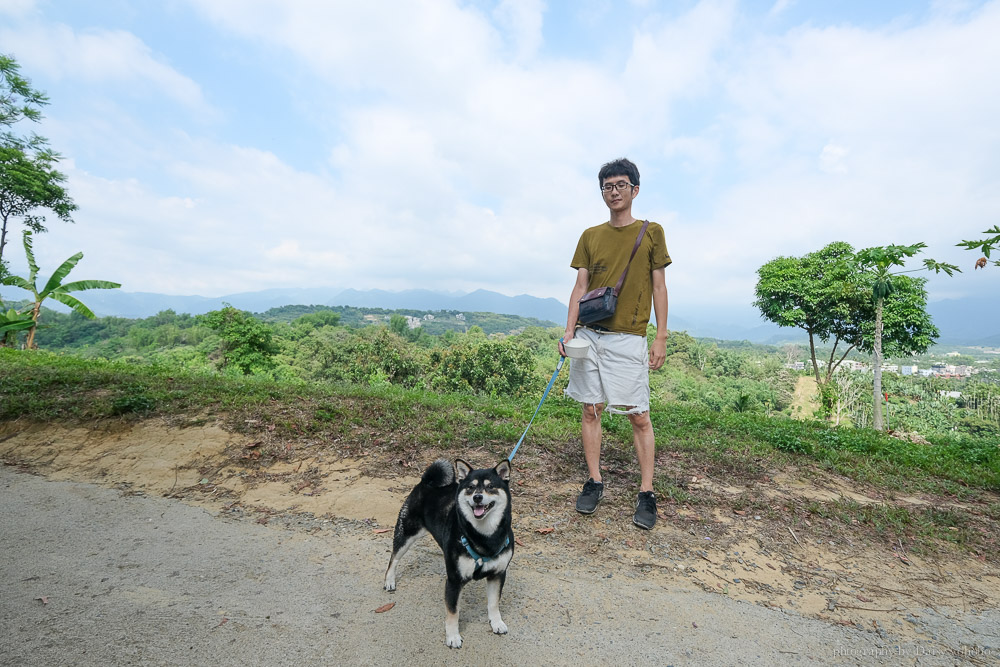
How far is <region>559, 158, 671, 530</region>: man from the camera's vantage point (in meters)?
3.38

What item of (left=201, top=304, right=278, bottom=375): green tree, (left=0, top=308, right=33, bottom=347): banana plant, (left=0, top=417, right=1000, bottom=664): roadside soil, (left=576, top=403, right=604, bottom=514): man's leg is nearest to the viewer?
(left=0, top=417, right=1000, bottom=664): roadside soil

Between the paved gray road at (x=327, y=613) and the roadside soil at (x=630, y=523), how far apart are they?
0.06m

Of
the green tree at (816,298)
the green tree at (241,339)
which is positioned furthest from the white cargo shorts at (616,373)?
the green tree at (241,339)

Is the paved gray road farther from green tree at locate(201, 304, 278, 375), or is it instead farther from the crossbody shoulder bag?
green tree at locate(201, 304, 278, 375)

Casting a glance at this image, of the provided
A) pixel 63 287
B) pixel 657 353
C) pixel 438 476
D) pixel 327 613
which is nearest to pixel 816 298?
pixel 657 353

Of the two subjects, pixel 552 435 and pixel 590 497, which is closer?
pixel 590 497

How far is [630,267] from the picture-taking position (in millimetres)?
3418

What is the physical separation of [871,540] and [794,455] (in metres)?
1.66

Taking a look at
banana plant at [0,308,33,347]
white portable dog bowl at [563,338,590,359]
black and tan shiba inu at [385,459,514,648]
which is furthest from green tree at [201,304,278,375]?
black and tan shiba inu at [385,459,514,648]

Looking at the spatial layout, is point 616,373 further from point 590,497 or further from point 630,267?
point 590,497

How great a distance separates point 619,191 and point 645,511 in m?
2.51

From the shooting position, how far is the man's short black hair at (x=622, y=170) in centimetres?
341

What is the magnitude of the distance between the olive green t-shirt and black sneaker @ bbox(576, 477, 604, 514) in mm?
1322

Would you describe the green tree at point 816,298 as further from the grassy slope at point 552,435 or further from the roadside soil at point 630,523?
the roadside soil at point 630,523
